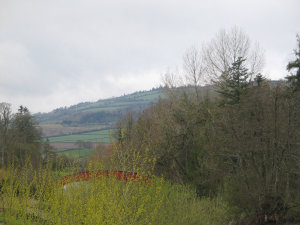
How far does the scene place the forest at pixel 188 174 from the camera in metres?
5.34

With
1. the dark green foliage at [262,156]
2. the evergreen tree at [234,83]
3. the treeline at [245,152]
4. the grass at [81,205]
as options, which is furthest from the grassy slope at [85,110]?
the grass at [81,205]

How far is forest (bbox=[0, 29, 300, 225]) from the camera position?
5.34 meters

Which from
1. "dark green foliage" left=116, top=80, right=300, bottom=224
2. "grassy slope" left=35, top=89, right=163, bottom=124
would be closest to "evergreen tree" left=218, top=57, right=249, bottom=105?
"dark green foliage" left=116, top=80, right=300, bottom=224

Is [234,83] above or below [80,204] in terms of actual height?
above

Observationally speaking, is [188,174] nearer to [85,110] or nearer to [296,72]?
[296,72]

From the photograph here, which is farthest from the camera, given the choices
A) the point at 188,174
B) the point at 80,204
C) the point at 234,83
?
the point at 234,83

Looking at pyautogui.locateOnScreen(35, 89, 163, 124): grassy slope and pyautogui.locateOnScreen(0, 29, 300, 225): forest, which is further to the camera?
pyautogui.locateOnScreen(35, 89, 163, 124): grassy slope

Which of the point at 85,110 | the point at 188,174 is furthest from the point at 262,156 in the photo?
the point at 85,110

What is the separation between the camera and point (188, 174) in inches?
592

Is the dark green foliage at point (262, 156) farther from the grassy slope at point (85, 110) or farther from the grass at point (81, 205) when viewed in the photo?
the grassy slope at point (85, 110)

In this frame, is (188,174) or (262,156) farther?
(188,174)

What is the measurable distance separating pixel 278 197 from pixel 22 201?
Result: 28.7ft

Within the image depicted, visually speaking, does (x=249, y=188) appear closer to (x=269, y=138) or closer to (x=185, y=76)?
(x=269, y=138)

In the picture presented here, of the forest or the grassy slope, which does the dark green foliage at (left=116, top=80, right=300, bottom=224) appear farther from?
the grassy slope
